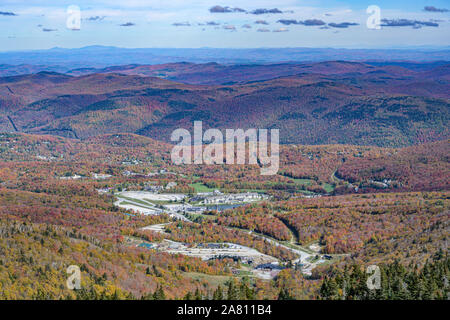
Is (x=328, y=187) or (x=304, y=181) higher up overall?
(x=304, y=181)

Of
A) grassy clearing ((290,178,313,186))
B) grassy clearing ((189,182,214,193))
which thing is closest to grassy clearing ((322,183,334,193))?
grassy clearing ((290,178,313,186))

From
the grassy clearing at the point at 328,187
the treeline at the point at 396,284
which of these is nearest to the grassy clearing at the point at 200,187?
the grassy clearing at the point at 328,187

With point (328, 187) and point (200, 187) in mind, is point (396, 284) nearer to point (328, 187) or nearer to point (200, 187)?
point (200, 187)

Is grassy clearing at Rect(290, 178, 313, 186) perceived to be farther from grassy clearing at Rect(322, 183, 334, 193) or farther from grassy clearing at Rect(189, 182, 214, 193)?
grassy clearing at Rect(189, 182, 214, 193)

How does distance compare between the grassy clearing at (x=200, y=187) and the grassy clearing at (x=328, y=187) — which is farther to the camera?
the grassy clearing at (x=328, y=187)

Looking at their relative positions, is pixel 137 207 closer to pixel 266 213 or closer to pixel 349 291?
pixel 266 213

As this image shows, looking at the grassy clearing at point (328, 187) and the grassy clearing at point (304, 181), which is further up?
the grassy clearing at point (304, 181)

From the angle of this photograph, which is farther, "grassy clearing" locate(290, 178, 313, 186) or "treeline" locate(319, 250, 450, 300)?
"grassy clearing" locate(290, 178, 313, 186)

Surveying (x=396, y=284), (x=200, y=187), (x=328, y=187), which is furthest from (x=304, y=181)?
(x=396, y=284)

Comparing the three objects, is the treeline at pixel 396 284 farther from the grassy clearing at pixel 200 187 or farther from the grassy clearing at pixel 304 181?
the grassy clearing at pixel 304 181
